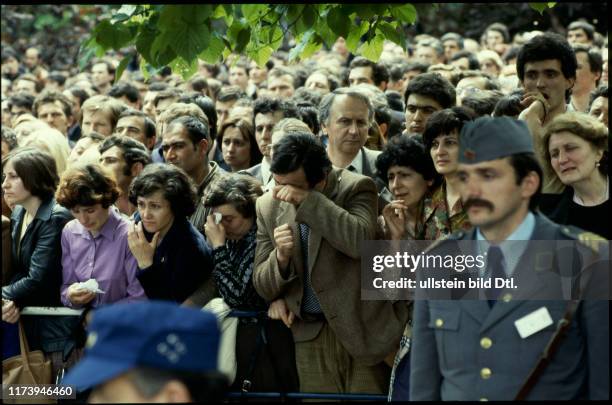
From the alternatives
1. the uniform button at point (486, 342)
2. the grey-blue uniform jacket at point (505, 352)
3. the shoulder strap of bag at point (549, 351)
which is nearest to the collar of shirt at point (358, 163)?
the grey-blue uniform jacket at point (505, 352)

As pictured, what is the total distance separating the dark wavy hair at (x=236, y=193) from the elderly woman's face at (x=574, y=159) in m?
1.89

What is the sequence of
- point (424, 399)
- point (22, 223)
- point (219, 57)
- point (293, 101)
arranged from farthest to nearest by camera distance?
point (293, 101)
point (22, 223)
point (219, 57)
point (424, 399)

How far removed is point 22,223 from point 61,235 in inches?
15.1

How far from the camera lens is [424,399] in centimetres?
511

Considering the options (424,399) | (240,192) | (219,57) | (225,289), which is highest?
(219,57)

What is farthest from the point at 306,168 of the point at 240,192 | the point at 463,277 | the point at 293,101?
the point at 293,101

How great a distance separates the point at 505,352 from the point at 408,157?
2179mm

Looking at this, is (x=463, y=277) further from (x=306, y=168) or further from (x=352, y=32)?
(x=352, y=32)

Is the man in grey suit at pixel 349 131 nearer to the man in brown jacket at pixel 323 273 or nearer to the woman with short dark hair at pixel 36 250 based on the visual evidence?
the man in brown jacket at pixel 323 273

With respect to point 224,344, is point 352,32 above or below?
above

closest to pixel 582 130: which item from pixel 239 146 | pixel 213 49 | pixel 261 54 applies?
pixel 213 49

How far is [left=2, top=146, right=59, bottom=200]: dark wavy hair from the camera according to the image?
7.66 meters

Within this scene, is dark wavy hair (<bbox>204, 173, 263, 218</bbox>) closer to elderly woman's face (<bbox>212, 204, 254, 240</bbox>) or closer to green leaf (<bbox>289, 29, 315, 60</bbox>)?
elderly woman's face (<bbox>212, 204, 254, 240</bbox>)

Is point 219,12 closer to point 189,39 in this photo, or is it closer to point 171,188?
point 189,39
